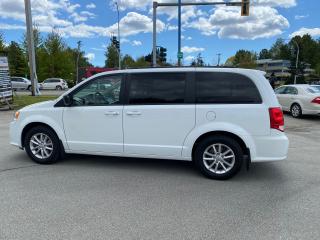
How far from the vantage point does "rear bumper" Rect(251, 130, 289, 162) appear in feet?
16.1

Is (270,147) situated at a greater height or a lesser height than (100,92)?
lesser

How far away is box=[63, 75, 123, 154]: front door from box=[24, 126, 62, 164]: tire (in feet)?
1.01

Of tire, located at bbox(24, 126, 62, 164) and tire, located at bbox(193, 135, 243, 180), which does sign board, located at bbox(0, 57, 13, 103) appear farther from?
tire, located at bbox(193, 135, 243, 180)

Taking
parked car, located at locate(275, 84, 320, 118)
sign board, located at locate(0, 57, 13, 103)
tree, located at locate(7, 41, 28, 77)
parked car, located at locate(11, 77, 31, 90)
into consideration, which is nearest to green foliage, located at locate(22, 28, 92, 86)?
tree, located at locate(7, 41, 28, 77)

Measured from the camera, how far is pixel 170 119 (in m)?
5.20

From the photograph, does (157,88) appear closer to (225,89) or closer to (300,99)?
(225,89)

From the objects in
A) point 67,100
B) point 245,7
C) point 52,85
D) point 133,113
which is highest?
point 245,7

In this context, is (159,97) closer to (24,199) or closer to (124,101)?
(124,101)

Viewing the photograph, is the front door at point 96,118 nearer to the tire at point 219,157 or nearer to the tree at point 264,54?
the tire at point 219,157

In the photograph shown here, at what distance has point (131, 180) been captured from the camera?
5.07 meters

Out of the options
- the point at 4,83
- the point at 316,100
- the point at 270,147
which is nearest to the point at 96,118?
the point at 270,147

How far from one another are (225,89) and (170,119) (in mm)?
1010

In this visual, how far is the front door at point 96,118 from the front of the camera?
5508 mm

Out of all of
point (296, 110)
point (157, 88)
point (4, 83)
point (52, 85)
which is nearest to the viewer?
point (157, 88)
